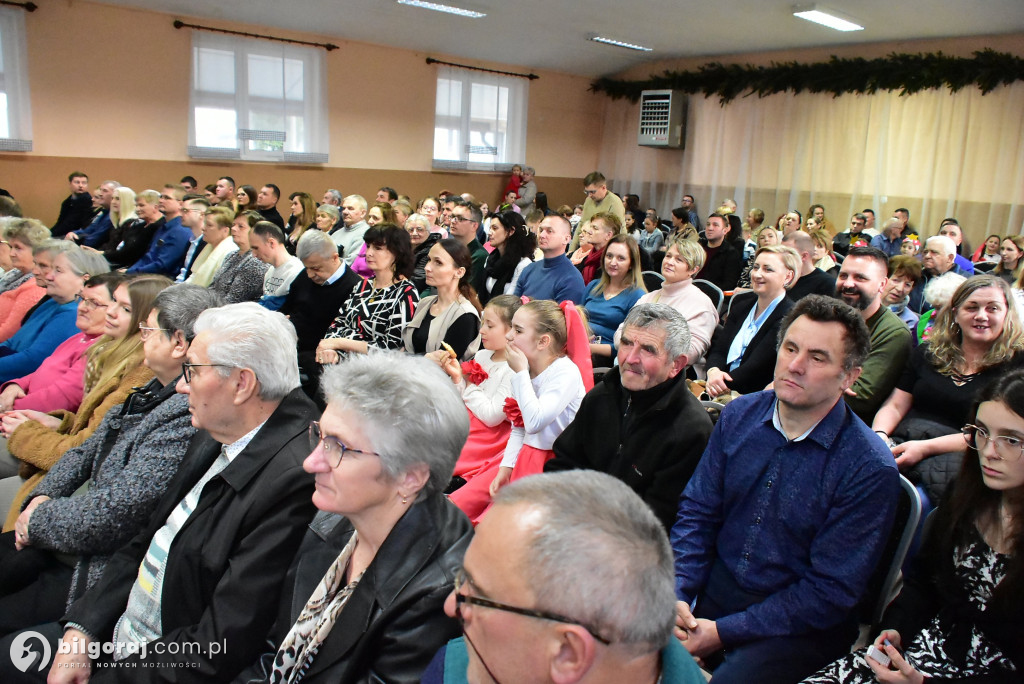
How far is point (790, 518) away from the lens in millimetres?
1606

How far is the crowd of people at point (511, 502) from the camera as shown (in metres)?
0.91

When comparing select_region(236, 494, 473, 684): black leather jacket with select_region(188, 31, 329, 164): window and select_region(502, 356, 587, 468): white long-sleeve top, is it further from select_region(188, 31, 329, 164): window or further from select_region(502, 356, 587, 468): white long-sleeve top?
select_region(188, 31, 329, 164): window

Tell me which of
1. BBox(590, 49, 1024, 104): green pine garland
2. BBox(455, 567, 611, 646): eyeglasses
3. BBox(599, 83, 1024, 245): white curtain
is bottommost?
BBox(455, 567, 611, 646): eyeglasses

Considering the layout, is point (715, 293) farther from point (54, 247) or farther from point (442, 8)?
point (442, 8)

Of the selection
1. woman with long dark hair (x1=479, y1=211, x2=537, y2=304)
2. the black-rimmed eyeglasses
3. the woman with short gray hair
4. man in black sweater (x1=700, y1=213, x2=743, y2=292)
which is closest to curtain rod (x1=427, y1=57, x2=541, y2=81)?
man in black sweater (x1=700, y1=213, x2=743, y2=292)

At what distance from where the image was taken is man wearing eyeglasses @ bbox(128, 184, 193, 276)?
17.9 feet

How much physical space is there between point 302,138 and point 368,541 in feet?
30.8

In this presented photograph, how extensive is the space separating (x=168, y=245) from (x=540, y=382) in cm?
424

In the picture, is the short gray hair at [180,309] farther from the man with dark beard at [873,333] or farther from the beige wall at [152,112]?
the beige wall at [152,112]

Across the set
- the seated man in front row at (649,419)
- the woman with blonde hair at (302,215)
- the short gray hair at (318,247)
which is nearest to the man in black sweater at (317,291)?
the short gray hair at (318,247)

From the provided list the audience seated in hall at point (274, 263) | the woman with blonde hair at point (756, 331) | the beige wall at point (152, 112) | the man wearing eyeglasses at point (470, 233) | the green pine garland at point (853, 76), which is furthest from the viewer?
the beige wall at point (152, 112)

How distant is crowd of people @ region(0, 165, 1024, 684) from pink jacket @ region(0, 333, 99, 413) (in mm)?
12

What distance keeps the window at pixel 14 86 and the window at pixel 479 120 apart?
17.3ft

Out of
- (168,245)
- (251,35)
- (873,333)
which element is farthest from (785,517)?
(251,35)
